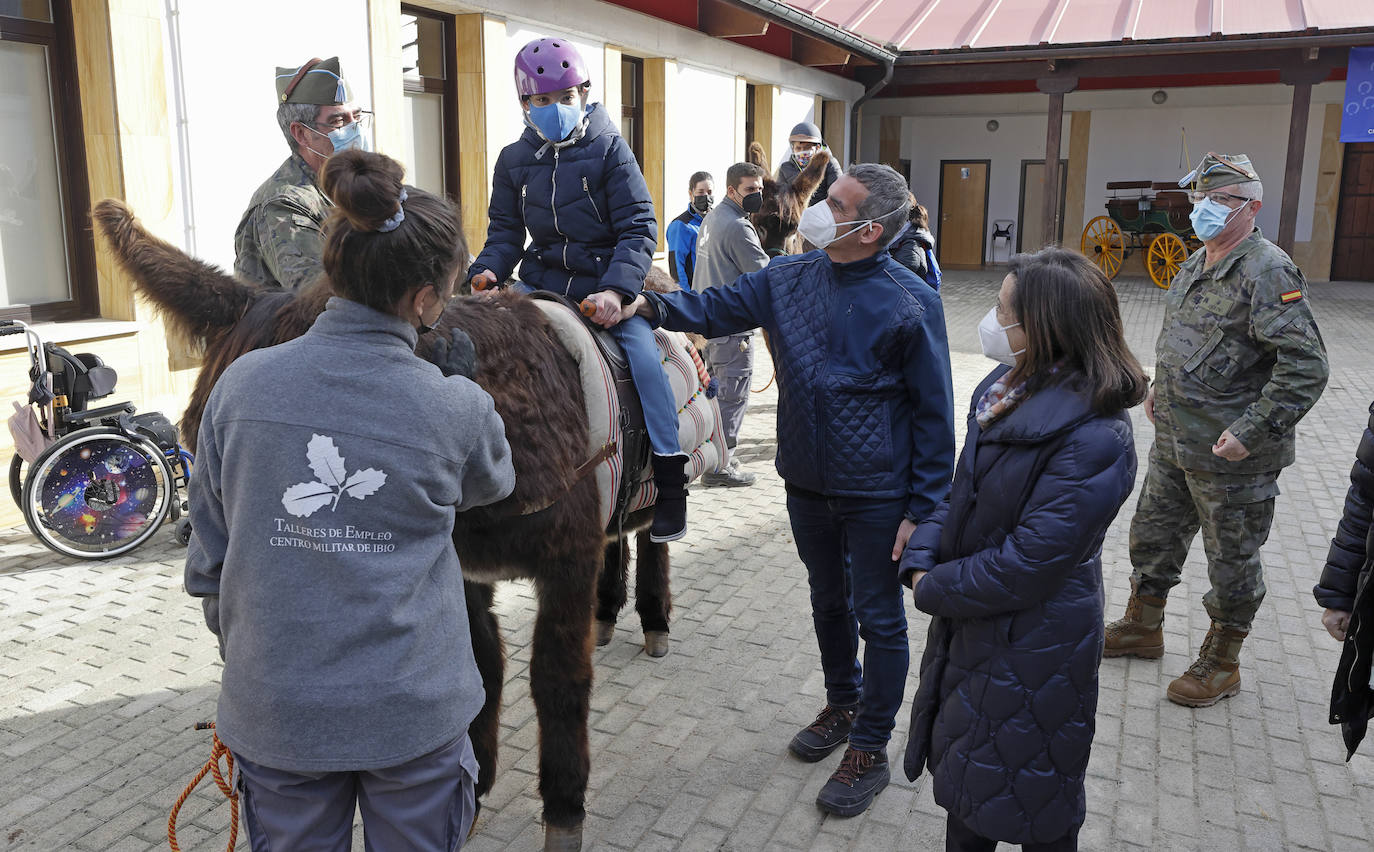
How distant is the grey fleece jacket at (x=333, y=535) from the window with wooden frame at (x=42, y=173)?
210 inches

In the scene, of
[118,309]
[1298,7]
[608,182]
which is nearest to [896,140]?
[1298,7]

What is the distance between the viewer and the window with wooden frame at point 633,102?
39.3ft

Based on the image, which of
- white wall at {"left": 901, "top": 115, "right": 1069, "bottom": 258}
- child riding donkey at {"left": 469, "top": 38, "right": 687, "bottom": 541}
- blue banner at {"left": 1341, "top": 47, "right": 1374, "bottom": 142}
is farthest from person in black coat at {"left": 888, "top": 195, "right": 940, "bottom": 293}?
white wall at {"left": 901, "top": 115, "right": 1069, "bottom": 258}

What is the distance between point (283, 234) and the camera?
3143mm

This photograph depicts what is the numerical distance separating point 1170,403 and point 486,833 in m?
2.83

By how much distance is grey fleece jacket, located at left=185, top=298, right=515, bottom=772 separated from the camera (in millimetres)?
1593

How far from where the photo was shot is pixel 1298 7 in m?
16.6

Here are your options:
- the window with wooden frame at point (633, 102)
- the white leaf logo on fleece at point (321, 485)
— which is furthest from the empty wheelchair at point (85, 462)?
the window with wooden frame at point (633, 102)

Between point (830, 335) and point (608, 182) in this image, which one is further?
point (608, 182)

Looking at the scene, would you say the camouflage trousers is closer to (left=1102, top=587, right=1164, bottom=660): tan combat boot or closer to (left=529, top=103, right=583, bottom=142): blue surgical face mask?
(left=1102, top=587, right=1164, bottom=660): tan combat boot

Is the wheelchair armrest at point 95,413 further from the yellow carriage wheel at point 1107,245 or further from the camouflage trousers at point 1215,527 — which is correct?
the yellow carriage wheel at point 1107,245

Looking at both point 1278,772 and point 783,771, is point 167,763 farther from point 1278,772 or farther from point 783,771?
point 1278,772

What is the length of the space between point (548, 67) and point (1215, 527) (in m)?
2.85

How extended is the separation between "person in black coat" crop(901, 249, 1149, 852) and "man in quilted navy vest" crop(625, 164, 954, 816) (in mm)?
537
